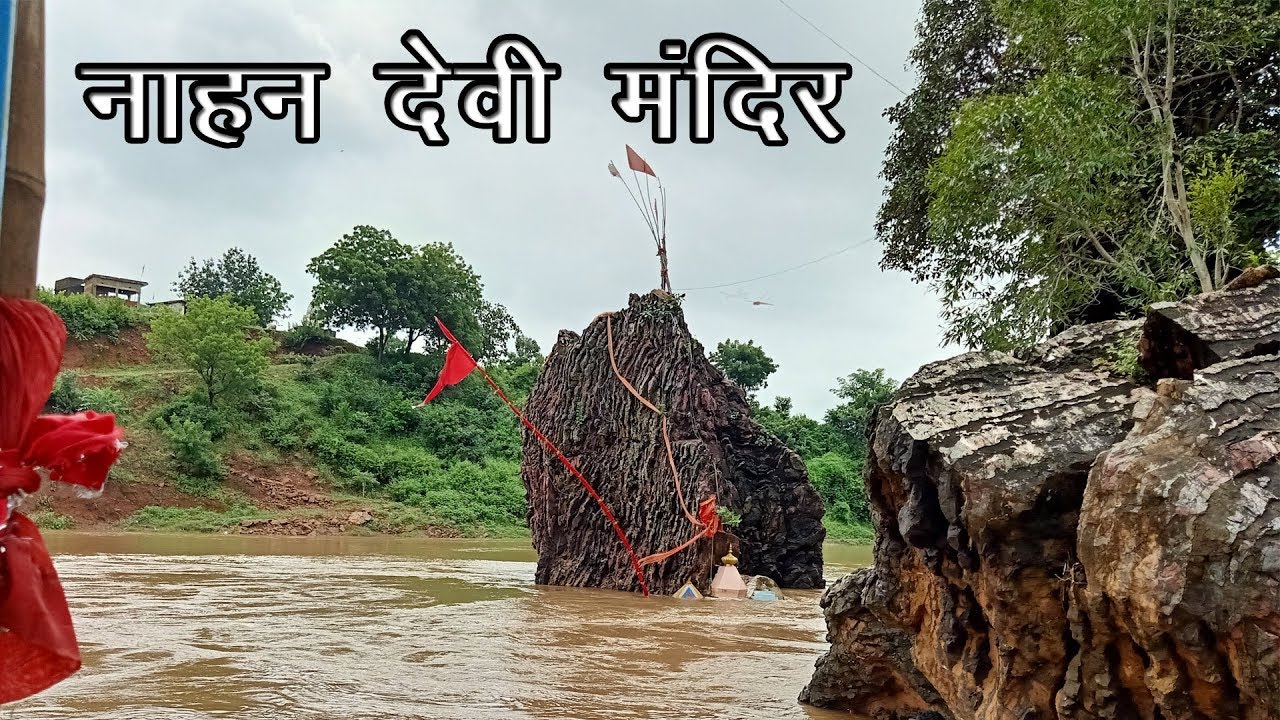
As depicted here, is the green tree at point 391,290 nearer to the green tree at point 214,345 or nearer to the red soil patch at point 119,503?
the green tree at point 214,345

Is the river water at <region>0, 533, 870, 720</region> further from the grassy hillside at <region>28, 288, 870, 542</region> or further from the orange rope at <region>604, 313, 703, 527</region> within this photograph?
the grassy hillside at <region>28, 288, 870, 542</region>

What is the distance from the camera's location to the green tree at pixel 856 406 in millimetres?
36125

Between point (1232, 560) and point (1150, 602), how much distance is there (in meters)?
0.22

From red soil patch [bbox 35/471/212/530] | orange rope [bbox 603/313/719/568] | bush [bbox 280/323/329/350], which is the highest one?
bush [bbox 280/323/329/350]

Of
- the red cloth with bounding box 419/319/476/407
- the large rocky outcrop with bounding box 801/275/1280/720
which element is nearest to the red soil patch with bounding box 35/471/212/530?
the red cloth with bounding box 419/319/476/407

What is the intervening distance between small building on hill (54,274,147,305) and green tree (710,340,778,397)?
92.1 ft

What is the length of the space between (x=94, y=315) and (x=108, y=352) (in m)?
1.65

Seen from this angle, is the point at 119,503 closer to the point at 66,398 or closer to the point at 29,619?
the point at 66,398

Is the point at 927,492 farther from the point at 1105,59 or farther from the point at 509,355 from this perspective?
the point at 509,355

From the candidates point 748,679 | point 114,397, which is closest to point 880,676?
point 748,679

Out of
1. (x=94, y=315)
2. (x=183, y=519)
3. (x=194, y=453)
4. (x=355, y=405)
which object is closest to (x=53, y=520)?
(x=183, y=519)

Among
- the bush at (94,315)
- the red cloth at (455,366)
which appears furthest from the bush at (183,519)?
the red cloth at (455,366)

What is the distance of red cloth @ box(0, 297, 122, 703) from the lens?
3.62 ft

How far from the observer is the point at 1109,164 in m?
7.50
